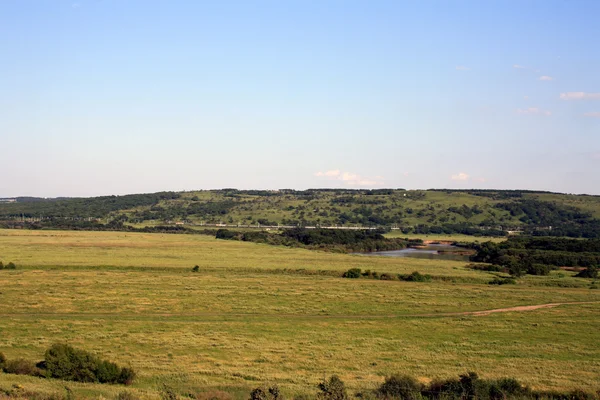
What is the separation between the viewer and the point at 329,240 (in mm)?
129750

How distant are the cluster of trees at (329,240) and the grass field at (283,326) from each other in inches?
2174

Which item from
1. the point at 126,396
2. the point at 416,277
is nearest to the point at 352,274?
the point at 416,277

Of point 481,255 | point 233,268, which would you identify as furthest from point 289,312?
point 481,255

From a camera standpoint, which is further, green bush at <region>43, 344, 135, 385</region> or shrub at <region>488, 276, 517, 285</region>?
shrub at <region>488, 276, 517, 285</region>

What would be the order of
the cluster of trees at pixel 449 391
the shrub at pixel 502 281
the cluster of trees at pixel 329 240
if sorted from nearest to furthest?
1. the cluster of trees at pixel 449 391
2. the shrub at pixel 502 281
3. the cluster of trees at pixel 329 240

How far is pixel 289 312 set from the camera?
41531 mm

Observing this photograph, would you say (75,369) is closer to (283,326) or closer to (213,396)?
(213,396)

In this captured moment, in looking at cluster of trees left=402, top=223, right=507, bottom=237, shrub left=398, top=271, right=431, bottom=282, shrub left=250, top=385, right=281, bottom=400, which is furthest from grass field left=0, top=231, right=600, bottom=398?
cluster of trees left=402, top=223, right=507, bottom=237

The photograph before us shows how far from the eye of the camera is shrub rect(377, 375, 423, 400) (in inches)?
811

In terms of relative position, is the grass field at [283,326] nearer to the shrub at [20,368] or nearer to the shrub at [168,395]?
the shrub at [168,395]

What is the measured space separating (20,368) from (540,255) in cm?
8774

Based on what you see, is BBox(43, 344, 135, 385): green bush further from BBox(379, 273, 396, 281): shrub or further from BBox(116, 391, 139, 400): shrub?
BBox(379, 273, 396, 281): shrub

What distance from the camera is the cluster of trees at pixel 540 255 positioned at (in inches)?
3290

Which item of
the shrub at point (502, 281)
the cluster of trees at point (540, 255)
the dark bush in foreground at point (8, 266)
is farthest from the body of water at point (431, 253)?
the dark bush in foreground at point (8, 266)
